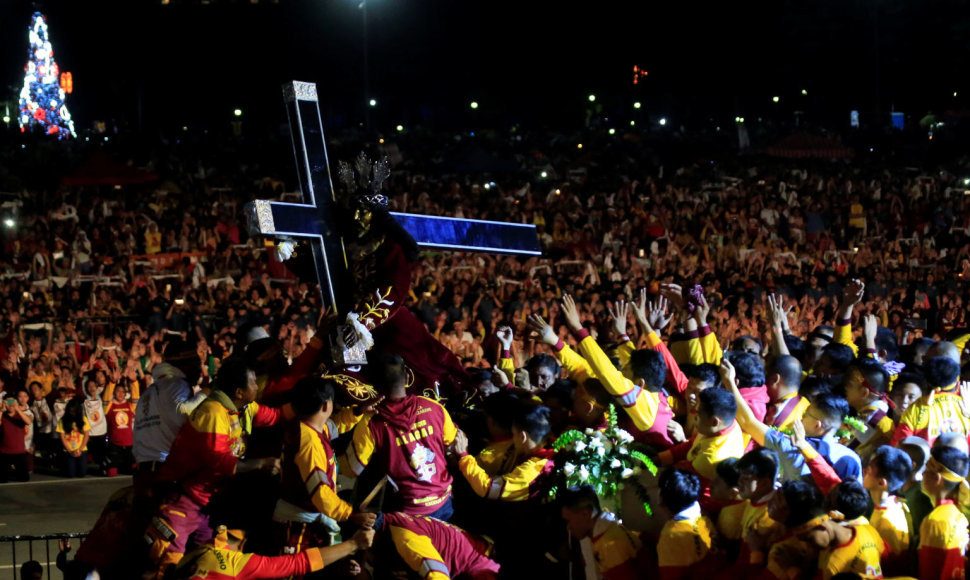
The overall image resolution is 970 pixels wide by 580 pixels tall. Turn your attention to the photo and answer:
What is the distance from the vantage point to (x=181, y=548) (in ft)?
19.9

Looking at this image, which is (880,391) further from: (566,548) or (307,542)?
(307,542)

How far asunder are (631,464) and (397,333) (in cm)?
164

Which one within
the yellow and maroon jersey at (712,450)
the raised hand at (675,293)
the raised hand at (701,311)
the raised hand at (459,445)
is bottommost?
the yellow and maroon jersey at (712,450)

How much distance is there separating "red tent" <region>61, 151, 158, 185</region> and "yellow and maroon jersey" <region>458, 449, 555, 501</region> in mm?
17774

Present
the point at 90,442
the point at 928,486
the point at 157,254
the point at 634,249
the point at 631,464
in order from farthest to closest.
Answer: the point at 634,249 → the point at 157,254 → the point at 90,442 → the point at 631,464 → the point at 928,486

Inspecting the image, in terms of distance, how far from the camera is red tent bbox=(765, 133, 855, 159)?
32.7m

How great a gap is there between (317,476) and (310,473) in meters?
0.04

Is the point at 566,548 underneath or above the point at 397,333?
underneath

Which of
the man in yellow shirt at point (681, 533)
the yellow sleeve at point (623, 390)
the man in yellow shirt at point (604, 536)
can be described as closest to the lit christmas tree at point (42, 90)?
the yellow sleeve at point (623, 390)

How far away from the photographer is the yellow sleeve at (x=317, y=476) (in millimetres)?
5648

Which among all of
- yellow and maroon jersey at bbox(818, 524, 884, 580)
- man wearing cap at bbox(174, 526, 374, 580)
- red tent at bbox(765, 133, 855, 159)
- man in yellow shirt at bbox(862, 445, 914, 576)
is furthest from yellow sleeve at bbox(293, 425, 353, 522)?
red tent at bbox(765, 133, 855, 159)

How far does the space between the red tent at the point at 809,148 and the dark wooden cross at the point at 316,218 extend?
26.9 m

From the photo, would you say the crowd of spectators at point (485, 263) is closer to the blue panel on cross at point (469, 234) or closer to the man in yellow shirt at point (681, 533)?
the blue panel on cross at point (469, 234)

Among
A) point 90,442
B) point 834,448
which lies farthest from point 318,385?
point 90,442
